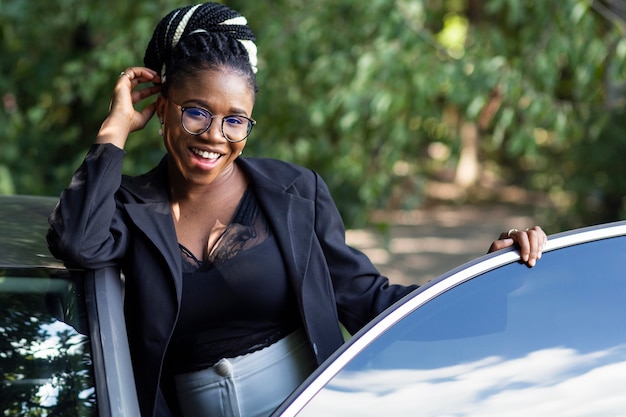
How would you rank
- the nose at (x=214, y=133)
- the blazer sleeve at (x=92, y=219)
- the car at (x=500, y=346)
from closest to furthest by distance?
the car at (x=500, y=346) → the blazer sleeve at (x=92, y=219) → the nose at (x=214, y=133)

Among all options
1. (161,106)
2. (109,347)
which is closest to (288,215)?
(161,106)

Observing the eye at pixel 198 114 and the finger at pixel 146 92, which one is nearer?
the eye at pixel 198 114

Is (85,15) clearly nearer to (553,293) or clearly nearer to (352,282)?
(352,282)

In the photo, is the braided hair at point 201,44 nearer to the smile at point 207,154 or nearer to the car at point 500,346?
the smile at point 207,154

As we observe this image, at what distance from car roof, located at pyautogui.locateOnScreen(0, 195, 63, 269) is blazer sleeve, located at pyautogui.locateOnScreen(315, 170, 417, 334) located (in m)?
0.60

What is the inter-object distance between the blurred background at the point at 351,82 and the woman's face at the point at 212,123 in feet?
7.64

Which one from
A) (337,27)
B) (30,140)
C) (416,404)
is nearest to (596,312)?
(416,404)

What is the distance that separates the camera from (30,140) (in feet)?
18.1

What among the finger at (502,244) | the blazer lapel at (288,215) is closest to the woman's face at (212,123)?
the blazer lapel at (288,215)

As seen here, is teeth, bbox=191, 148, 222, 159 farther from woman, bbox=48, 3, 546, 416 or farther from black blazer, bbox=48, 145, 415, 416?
black blazer, bbox=48, 145, 415, 416

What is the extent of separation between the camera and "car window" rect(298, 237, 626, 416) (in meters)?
1.71

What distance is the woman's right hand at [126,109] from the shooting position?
216cm

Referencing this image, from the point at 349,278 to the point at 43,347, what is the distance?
Result: 0.70 m

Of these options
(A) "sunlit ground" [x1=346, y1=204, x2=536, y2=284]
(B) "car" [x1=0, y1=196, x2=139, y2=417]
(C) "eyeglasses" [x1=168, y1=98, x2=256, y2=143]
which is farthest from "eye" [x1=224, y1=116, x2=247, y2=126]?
(A) "sunlit ground" [x1=346, y1=204, x2=536, y2=284]
